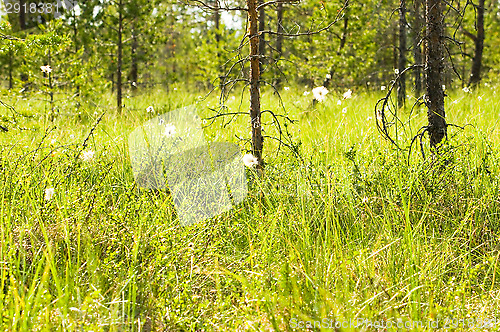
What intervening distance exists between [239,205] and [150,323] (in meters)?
1.25

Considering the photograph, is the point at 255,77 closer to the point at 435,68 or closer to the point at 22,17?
the point at 435,68

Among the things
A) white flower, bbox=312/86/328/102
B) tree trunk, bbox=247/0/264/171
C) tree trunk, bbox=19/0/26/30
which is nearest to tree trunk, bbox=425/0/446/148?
white flower, bbox=312/86/328/102

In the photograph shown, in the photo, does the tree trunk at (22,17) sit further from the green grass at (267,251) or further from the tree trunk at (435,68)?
the tree trunk at (435,68)

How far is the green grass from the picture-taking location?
1.88 metres

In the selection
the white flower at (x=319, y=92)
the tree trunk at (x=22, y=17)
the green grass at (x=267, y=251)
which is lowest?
the green grass at (x=267, y=251)

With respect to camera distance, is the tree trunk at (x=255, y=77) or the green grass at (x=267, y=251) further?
the tree trunk at (x=255, y=77)

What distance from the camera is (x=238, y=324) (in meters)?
1.87

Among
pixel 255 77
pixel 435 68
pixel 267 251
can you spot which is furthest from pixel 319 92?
pixel 267 251

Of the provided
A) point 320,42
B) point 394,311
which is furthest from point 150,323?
point 320,42

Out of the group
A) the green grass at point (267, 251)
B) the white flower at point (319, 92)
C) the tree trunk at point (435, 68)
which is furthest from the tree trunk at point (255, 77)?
the tree trunk at point (435, 68)

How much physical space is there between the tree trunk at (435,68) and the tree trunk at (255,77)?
137 cm

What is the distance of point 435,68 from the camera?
3143 mm

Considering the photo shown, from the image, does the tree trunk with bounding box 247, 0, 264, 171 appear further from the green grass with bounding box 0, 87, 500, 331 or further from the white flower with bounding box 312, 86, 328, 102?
the white flower with bounding box 312, 86, 328, 102

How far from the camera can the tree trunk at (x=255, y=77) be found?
3148 mm
